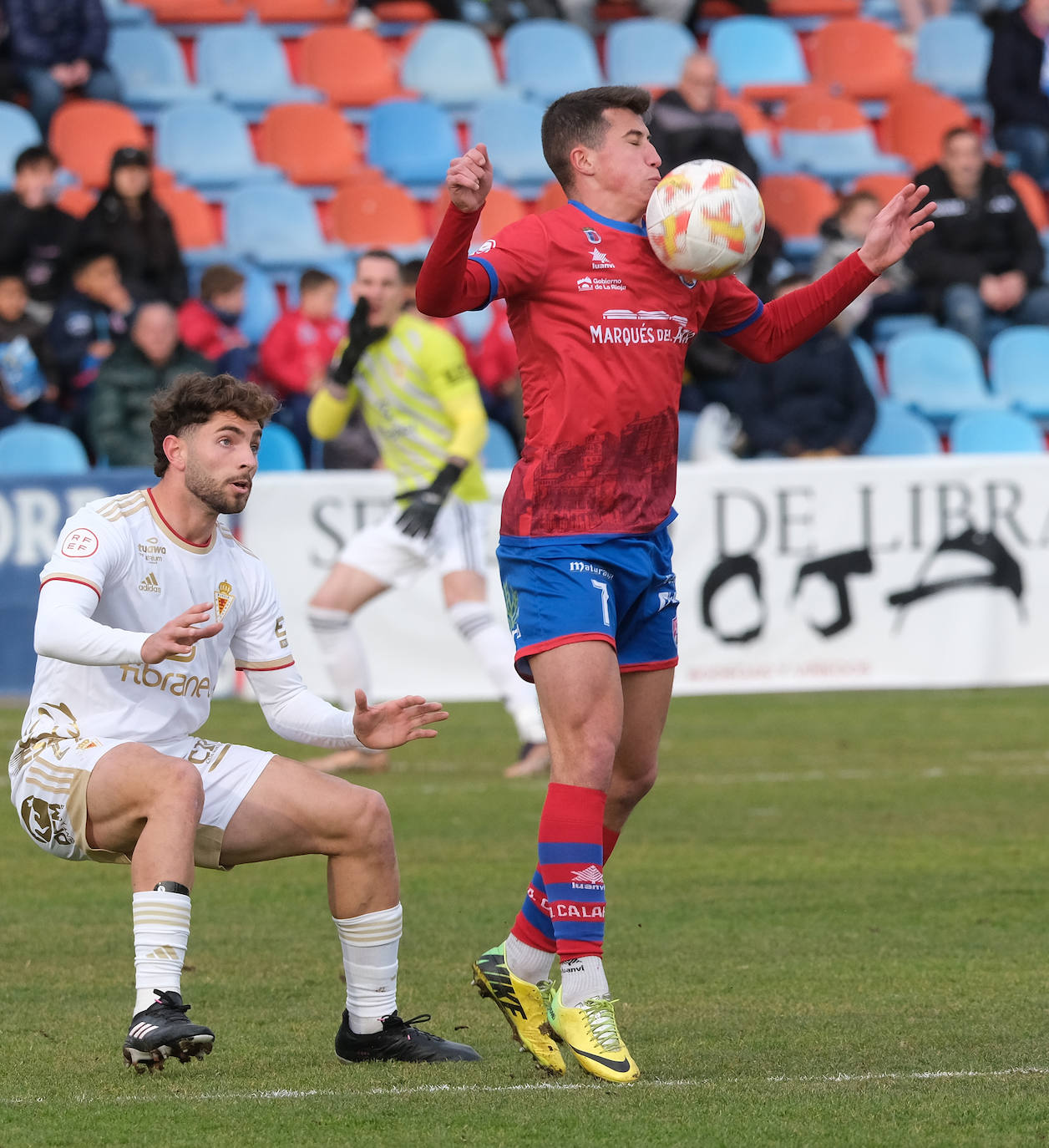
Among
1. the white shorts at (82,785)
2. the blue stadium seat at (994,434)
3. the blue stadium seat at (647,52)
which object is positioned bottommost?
the blue stadium seat at (994,434)

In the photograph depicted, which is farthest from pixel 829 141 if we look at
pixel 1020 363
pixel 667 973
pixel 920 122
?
pixel 667 973

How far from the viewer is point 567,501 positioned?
500cm

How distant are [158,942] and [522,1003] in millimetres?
909

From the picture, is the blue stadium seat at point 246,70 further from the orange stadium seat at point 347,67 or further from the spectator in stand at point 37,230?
the spectator in stand at point 37,230

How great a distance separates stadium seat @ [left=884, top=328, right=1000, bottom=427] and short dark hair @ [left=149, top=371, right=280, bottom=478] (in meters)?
12.3

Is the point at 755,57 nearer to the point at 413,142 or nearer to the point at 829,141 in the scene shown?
the point at 829,141

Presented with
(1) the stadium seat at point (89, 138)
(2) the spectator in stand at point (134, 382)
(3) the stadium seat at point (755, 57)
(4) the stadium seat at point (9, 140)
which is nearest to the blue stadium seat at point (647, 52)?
(3) the stadium seat at point (755, 57)

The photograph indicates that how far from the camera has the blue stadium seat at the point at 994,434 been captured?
16.2 meters

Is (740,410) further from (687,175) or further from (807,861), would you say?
(687,175)

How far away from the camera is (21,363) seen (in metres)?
14.4

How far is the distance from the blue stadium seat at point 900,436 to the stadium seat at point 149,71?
6854mm

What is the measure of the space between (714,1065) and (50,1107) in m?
1.48

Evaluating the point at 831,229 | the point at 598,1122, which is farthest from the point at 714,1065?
the point at 831,229

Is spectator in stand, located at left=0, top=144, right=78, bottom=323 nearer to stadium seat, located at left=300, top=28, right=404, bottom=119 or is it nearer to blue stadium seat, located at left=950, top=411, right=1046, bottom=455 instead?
stadium seat, located at left=300, top=28, right=404, bottom=119
